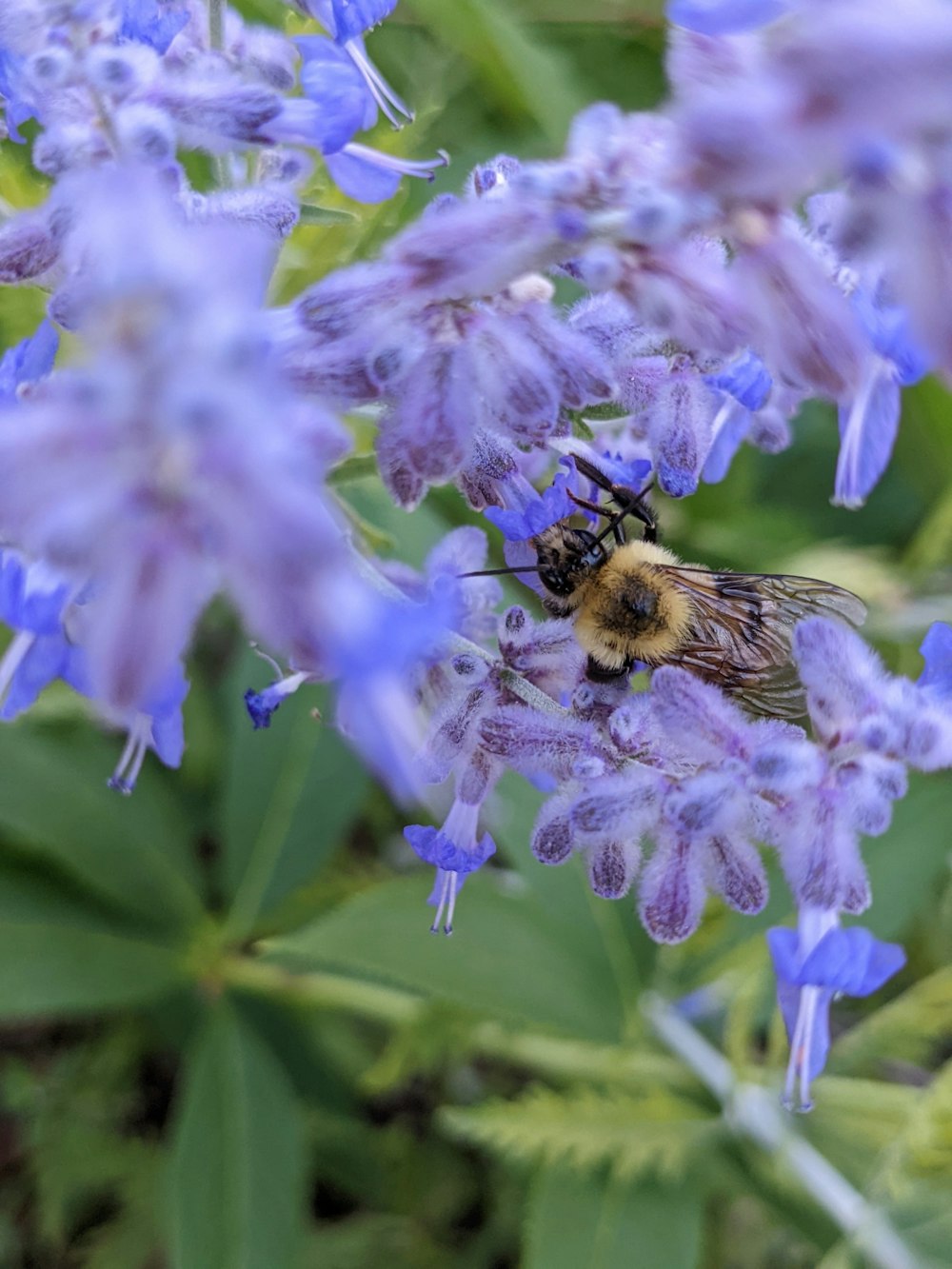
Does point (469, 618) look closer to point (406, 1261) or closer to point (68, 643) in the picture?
point (68, 643)

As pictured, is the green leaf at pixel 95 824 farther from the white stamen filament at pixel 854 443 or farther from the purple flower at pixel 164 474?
the purple flower at pixel 164 474

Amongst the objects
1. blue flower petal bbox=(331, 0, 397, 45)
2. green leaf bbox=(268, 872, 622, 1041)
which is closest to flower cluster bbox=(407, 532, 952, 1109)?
blue flower petal bbox=(331, 0, 397, 45)

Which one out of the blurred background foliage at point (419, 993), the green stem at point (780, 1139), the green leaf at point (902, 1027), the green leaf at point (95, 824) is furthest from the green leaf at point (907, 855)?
the green leaf at point (95, 824)

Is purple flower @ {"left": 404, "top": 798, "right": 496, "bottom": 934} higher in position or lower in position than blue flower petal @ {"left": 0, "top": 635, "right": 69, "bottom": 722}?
lower

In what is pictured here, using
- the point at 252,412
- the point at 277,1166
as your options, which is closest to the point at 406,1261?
the point at 277,1166

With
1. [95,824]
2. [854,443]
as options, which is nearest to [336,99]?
[854,443]

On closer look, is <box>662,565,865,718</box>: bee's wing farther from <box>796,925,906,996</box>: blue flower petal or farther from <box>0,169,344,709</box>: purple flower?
<box>0,169,344,709</box>: purple flower
